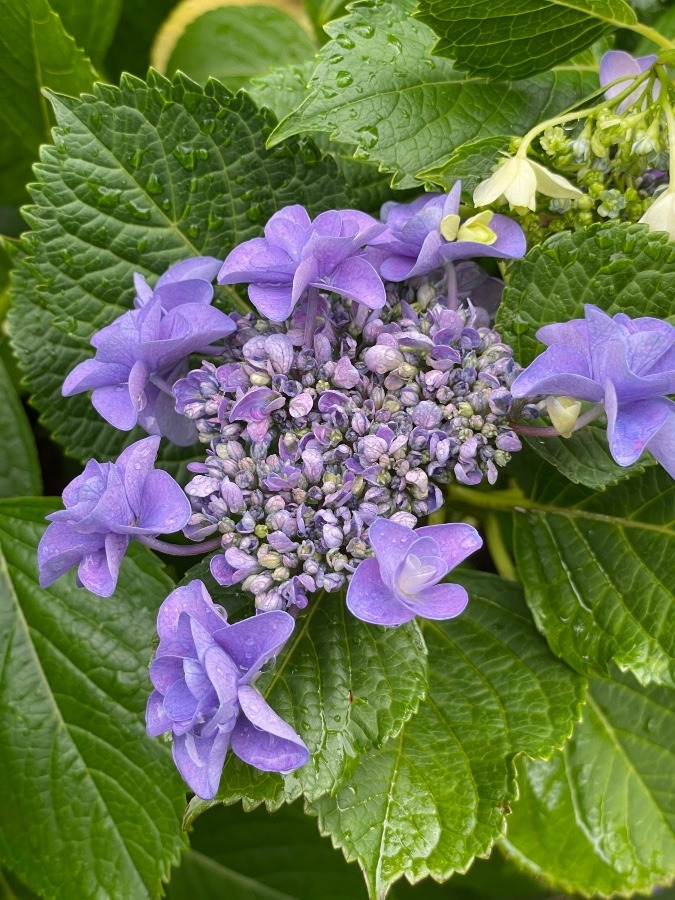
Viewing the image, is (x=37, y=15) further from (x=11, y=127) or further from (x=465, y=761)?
(x=465, y=761)

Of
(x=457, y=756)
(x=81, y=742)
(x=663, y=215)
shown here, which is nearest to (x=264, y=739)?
(x=457, y=756)

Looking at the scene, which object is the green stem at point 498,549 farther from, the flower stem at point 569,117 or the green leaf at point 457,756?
the flower stem at point 569,117

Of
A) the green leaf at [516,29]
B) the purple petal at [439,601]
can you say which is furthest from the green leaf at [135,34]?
the purple petal at [439,601]

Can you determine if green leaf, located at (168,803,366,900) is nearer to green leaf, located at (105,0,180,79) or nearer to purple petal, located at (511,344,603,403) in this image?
purple petal, located at (511,344,603,403)

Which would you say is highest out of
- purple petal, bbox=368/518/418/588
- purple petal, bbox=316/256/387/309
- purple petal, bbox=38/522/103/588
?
purple petal, bbox=316/256/387/309

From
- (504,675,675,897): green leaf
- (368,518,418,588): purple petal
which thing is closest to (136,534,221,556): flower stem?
(368,518,418,588): purple petal

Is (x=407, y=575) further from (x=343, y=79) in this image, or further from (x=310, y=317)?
(x=343, y=79)

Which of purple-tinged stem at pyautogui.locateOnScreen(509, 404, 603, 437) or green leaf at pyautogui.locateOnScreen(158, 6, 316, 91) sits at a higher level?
green leaf at pyautogui.locateOnScreen(158, 6, 316, 91)

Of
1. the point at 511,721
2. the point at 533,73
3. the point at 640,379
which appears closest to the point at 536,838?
the point at 511,721
